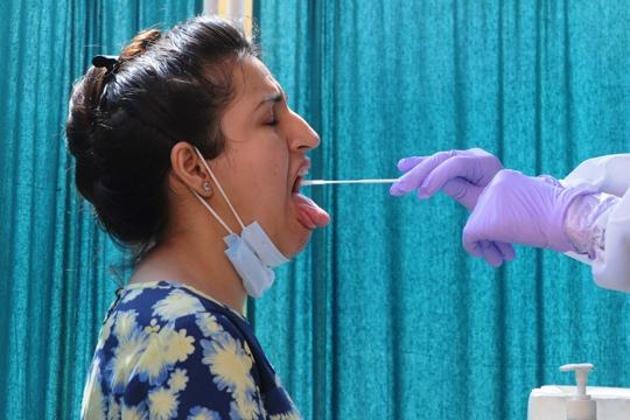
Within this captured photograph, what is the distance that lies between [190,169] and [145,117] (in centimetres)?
7

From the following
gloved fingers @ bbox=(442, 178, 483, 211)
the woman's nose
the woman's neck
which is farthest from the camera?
gloved fingers @ bbox=(442, 178, 483, 211)

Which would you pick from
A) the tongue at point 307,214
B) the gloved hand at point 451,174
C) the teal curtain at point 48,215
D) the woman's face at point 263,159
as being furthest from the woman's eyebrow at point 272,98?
the teal curtain at point 48,215

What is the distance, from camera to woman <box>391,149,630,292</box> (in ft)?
3.79

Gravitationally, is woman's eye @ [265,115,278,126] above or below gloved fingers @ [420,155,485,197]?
above

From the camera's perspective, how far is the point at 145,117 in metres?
0.95

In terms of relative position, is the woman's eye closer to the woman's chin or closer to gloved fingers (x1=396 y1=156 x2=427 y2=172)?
the woman's chin

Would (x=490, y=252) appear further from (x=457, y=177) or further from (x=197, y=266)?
(x=197, y=266)

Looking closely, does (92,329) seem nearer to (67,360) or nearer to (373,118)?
(67,360)

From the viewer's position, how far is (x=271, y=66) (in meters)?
2.42

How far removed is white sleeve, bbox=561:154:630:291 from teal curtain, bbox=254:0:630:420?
93 cm

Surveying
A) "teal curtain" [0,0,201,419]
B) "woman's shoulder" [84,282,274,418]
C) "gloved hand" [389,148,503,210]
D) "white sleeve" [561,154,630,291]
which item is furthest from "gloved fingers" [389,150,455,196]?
"teal curtain" [0,0,201,419]

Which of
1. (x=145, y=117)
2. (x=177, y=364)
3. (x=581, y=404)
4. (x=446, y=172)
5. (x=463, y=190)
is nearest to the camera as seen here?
(x=177, y=364)

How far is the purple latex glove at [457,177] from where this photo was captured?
1.38m

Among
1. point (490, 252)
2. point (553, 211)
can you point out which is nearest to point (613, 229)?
point (553, 211)
